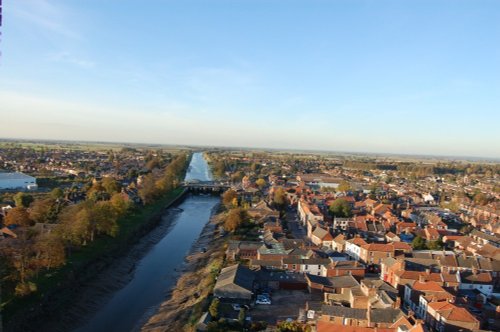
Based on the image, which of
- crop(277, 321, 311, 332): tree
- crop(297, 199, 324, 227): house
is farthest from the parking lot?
crop(297, 199, 324, 227): house

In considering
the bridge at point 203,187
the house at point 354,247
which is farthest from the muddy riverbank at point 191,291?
the bridge at point 203,187

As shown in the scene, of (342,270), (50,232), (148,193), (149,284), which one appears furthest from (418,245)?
(148,193)

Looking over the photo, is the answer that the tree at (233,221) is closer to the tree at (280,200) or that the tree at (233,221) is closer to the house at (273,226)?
the house at (273,226)

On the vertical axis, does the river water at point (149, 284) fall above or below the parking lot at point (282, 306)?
below

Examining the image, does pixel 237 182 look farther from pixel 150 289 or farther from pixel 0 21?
pixel 0 21

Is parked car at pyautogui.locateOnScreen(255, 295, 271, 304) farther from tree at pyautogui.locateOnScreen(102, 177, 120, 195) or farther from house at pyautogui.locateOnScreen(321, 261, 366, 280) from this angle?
tree at pyautogui.locateOnScreen(102, 177, 120, 195)

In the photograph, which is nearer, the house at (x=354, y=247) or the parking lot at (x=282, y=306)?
the parking lot at (x=282, y=306)
